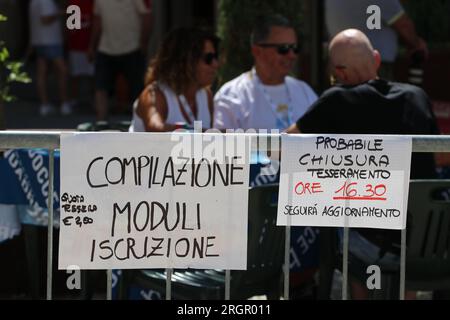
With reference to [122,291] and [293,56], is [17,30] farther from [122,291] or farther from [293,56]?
[122,291]

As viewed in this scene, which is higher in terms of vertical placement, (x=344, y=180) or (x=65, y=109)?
(x=344, y=180)

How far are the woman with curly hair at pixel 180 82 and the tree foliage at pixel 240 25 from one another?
1.15 m

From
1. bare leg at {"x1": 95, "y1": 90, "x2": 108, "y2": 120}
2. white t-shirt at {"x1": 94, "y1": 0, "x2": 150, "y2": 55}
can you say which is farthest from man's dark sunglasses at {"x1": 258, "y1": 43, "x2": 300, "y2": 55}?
bare leg at {"x1": 95, "y1": 90, "x2": 108, "y2": 120}

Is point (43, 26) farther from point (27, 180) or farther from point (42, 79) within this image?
point (27, 180)

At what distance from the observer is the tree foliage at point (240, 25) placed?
6723 millimetres

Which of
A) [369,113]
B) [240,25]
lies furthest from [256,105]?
[240,25]

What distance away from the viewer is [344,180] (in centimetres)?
349

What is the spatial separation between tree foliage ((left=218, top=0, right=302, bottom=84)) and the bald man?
7.53 ft

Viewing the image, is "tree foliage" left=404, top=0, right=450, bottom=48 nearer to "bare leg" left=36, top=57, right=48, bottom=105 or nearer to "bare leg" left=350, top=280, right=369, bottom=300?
"bare leg" left=350, top=280, right=369, bottom=300

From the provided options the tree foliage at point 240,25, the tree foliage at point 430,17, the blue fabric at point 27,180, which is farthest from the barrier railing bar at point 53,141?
the tree foliage at point 430,17

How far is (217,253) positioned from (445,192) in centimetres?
151

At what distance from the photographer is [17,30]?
14.4 meters

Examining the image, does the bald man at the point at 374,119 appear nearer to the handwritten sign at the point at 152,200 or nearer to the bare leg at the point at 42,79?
the handwritten sign at the point at 152,200

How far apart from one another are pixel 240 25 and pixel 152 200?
140 inches
